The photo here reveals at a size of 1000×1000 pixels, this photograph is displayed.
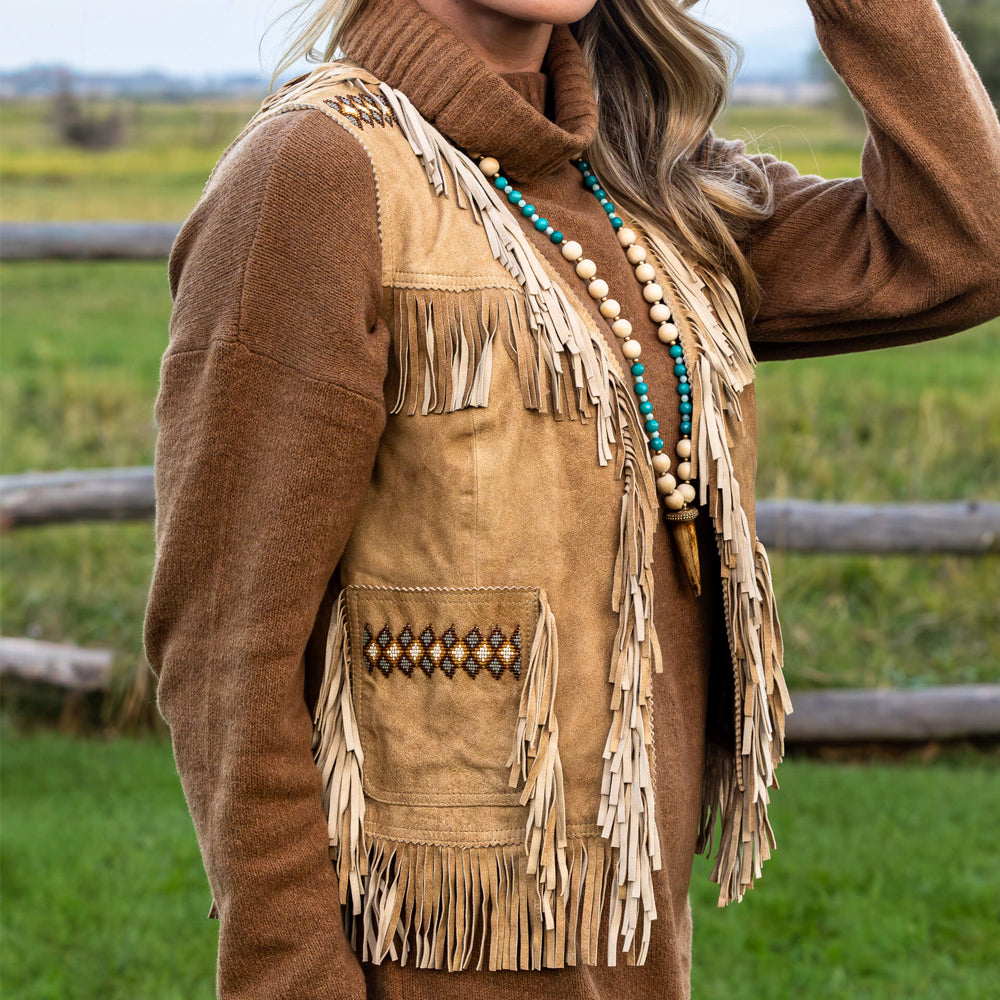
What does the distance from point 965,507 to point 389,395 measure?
3275 millimetres

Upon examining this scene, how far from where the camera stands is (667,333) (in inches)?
49.9

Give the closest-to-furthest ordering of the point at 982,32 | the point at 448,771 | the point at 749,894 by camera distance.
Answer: the point at 448,771
the point at 749,894
the point at 982,32

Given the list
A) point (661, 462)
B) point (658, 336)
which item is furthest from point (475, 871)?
point (658, 336)

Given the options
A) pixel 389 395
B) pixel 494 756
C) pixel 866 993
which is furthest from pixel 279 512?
pixel 866 993

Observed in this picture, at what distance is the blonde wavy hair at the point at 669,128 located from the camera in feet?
4.50

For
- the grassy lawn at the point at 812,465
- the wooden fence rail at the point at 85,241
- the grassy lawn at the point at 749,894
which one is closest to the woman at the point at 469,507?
the grassy lawn at the point at 812,465

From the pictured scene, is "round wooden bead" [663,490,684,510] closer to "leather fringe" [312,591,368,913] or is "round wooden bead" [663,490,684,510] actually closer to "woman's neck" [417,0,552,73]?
"leather fringe" [312,591,368,913]

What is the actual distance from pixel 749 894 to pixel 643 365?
7.30ft

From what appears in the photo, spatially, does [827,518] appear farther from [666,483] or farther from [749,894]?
[666,483]

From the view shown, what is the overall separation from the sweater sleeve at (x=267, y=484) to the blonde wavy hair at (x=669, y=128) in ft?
1.32

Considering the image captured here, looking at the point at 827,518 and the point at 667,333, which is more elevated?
the point at 667,333

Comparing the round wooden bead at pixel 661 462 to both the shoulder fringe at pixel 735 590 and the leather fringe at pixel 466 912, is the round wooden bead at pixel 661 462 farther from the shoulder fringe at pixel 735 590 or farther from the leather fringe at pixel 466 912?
the leather fringe at pixel 466 912

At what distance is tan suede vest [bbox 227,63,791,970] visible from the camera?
3.58 ft

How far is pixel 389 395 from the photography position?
111cm
